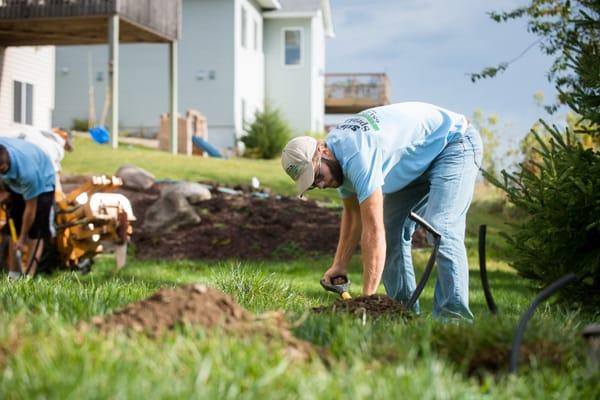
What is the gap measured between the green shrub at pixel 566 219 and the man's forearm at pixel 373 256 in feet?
6.88

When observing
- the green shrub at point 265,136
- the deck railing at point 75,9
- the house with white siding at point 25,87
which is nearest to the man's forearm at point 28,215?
the deck railing at point 75,9

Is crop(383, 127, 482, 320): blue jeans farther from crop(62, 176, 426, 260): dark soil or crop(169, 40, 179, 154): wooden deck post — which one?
crop(169, 40, 179, 154): wooden deck post

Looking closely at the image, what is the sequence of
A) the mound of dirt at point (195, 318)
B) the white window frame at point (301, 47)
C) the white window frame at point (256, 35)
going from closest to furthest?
the mound of dirt at point (195, 318), the white window frame at point (256, 35), the white window frame at point (301, 47)

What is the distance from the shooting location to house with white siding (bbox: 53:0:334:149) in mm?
30922

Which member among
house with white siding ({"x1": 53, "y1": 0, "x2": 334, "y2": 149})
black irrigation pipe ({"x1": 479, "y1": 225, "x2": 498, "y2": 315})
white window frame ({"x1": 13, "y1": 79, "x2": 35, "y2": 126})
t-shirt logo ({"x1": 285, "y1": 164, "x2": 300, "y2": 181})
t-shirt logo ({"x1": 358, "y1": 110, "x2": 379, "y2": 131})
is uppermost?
house with white siding ({"x1": 53, "y1": 0, "x2": 334, "y2": 149})

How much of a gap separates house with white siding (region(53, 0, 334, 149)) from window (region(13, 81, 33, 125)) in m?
6.72

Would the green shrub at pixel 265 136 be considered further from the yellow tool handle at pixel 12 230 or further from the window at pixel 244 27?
the yellow tool handle at pixel 12 230

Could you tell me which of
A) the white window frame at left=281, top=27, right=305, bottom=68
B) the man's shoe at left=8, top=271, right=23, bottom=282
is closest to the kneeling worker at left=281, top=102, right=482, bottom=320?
the man's shoe at left=8, top=271, right=23, bottom=282

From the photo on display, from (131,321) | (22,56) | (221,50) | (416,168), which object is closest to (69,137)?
(416,168)

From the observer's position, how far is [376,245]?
4629 mm

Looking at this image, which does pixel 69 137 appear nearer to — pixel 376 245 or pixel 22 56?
pixel 376 245

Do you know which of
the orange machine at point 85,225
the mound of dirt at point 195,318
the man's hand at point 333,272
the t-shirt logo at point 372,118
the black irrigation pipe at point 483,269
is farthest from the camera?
the orange machine at point 85,225

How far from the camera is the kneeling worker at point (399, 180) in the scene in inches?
187

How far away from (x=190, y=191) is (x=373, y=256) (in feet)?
35.5
